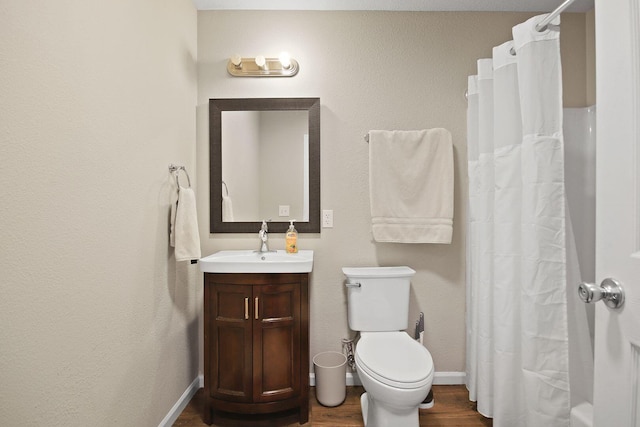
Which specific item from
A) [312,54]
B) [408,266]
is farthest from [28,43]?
[408,266]

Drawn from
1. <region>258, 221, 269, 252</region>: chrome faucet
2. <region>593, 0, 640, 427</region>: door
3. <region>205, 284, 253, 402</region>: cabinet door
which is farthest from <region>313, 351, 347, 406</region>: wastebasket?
<region>593, 0, 640, 427</region>: door

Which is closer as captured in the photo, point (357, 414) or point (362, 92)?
point (357, 414)

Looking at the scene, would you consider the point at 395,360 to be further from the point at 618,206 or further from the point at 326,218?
the point at 618,206

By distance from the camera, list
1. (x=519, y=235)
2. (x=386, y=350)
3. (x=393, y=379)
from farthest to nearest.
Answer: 1. (x=386, y=350)
2. (x=519, y=235)
3. (x=393, y=379)

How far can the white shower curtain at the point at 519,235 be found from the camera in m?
1.30

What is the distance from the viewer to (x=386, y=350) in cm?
162

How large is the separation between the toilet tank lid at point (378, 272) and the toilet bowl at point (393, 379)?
383mm

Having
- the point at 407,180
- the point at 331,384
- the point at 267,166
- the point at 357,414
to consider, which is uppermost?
the point at 267,166

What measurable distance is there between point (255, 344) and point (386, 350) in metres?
0.69

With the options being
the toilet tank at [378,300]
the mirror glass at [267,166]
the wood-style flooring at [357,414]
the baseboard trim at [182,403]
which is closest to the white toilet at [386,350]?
the toilet tank at [378,300]

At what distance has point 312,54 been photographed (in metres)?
2.09

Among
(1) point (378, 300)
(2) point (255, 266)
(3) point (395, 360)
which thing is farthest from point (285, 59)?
(3) point (395, 360)

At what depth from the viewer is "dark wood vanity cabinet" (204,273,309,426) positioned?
1.67m

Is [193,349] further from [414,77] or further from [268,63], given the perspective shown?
[414,77]
